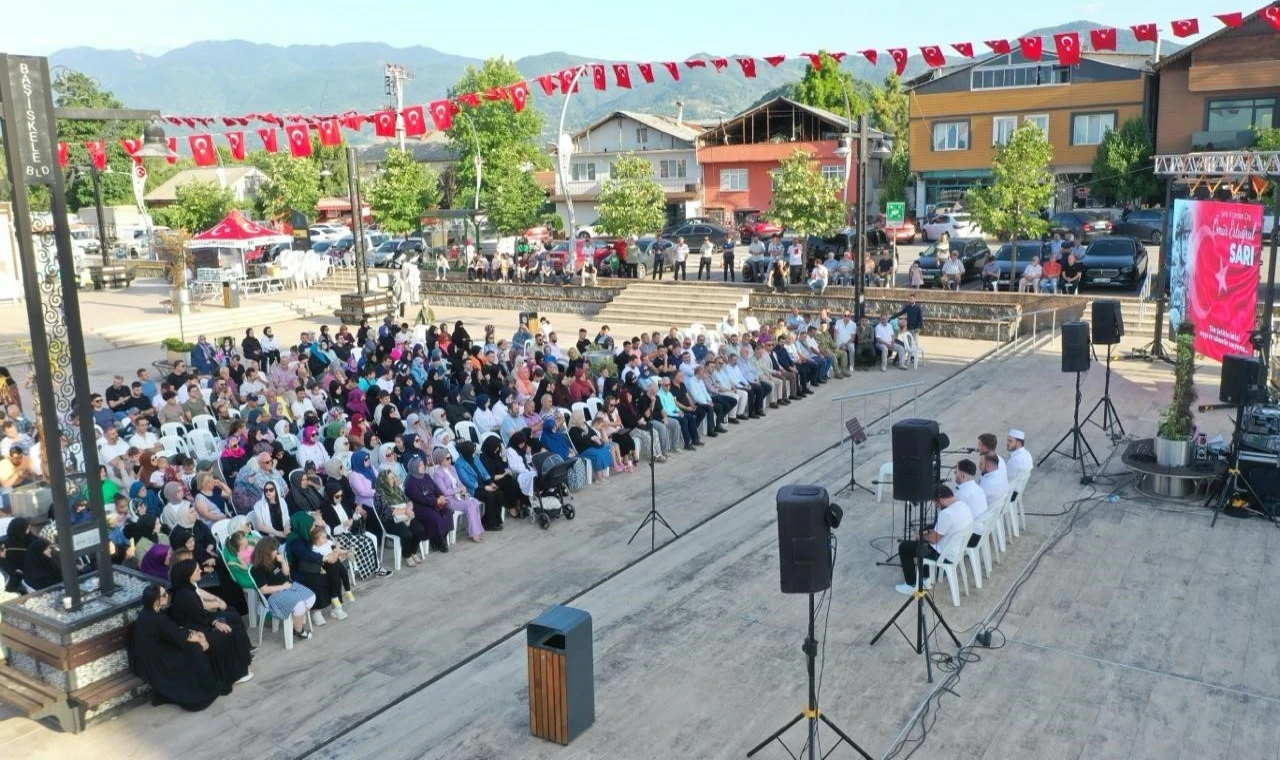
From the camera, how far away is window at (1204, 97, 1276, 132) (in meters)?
37.3

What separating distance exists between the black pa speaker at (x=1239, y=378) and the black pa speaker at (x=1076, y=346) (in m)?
1.70

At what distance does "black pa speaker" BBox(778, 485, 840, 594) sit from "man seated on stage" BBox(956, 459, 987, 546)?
3212mm

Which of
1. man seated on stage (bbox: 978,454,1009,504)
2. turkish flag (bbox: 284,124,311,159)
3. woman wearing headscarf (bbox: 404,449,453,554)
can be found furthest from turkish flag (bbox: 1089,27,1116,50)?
turkish flag (bbox: 284,124,311,159)

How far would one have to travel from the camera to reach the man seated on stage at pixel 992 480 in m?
A: 9.45

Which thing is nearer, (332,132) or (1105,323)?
(1105,323)

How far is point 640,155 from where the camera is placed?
55812 mm

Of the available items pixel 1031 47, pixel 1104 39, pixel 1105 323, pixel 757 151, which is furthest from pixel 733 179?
pixel 1105 323

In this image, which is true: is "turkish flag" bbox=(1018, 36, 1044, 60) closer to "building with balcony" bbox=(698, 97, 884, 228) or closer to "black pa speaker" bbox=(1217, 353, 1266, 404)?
"black pa speaker" bbox=(1217, 353, 1266, 404)

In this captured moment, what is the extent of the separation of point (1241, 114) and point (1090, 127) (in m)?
5.95

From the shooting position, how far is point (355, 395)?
14484 mm

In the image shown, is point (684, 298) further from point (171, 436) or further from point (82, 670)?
point (82, 670)

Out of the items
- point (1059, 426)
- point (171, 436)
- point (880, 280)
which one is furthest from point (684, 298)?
point (171, 436)

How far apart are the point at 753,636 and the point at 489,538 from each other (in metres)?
3.68

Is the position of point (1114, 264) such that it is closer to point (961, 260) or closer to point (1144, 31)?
point (961, 260)
